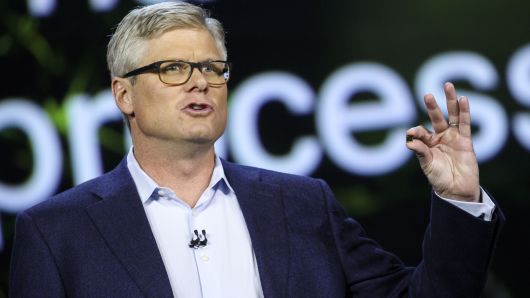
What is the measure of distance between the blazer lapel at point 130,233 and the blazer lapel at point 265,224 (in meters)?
0.26

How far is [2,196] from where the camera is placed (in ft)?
13.7

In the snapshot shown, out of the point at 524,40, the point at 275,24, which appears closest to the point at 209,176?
the point at 275,24

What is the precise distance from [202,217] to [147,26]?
57 centimetres

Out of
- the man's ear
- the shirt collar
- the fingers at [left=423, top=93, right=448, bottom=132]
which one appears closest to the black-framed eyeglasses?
the man's ear

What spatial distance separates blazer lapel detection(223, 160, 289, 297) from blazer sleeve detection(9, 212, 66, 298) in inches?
20.6

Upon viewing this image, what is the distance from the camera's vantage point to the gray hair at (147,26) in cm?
260

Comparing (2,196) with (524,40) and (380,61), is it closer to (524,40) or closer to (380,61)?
(380,61)

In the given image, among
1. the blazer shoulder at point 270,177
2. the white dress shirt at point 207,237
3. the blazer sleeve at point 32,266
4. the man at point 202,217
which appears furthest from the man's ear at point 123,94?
the blazer sleeve at point 32,266

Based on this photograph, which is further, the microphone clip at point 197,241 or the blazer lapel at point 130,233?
the microphone clip at point 197,241

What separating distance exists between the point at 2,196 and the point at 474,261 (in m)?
2.56

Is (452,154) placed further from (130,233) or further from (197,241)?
(130,233)

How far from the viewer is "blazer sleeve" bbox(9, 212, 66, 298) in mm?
2312

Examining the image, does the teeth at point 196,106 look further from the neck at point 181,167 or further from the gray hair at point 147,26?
the gray hair at point 147,26

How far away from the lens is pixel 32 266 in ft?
7.70
